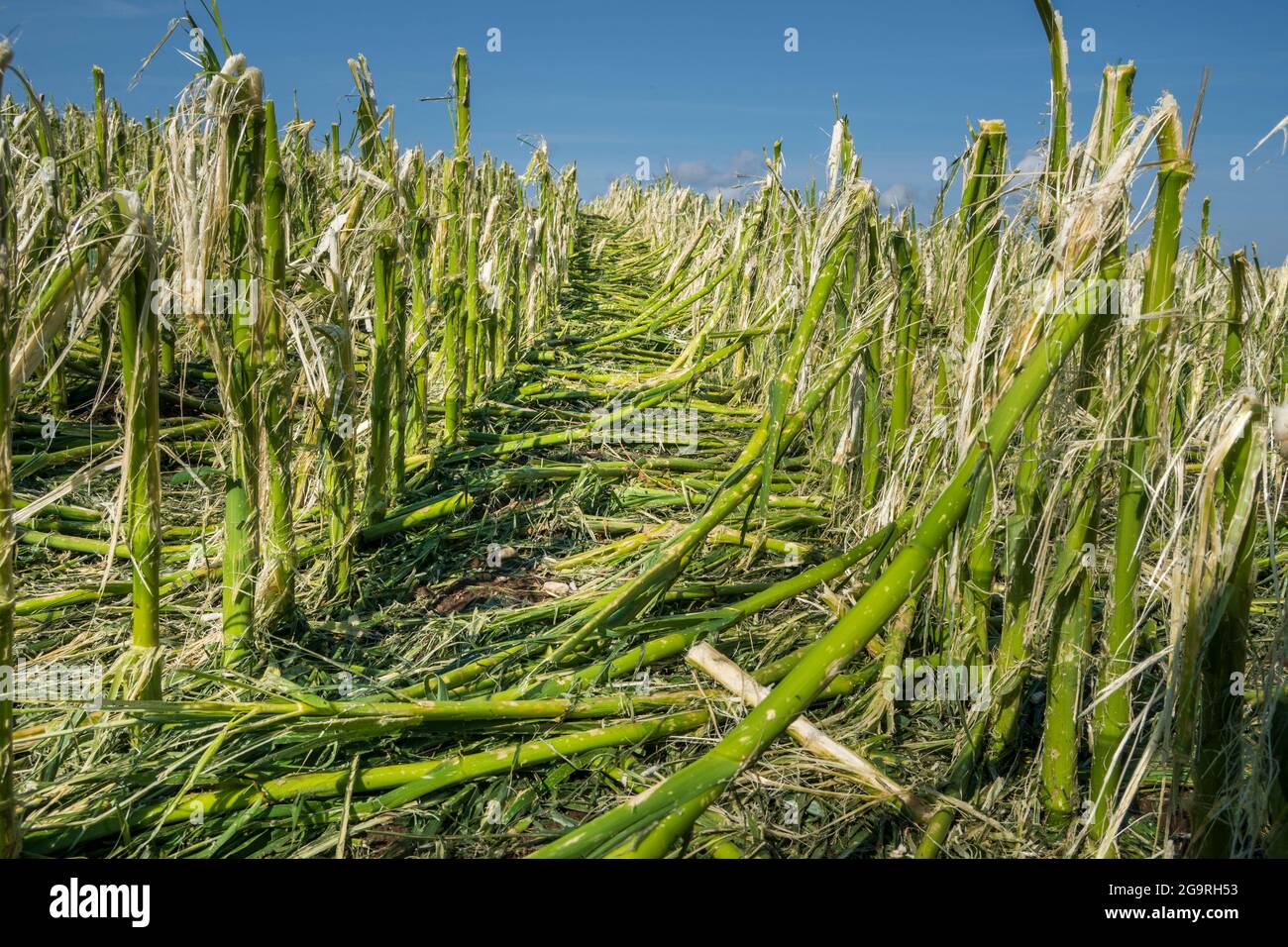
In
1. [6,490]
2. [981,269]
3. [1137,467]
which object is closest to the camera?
[6,490]

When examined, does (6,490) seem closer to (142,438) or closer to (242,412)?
(142,438)

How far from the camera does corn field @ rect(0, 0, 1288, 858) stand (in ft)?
4.99

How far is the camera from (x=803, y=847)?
202 centimetres

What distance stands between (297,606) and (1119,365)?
2515 millimetres

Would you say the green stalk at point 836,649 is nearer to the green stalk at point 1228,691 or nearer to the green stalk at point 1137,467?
the green stalk at point 1137,467

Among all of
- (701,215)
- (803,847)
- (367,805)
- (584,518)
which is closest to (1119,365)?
(803,847)

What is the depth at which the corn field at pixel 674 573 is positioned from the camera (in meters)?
1.52

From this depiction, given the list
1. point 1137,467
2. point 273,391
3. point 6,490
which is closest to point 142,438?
point 6,490

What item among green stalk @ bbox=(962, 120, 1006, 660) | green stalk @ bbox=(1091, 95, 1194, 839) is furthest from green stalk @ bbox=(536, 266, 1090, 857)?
green stalk @ bbox=(962, 120, 1006, 660)

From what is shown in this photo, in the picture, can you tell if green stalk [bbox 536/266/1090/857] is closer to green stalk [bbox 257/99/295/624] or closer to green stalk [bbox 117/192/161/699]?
green stalk [bbox 117/192/161/699]

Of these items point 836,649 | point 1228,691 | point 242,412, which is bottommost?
point 1228,691

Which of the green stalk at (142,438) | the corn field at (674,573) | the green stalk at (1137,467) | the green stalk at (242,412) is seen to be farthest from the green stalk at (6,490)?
the green stalk at (1137,467)

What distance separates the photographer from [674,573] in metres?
2.49
